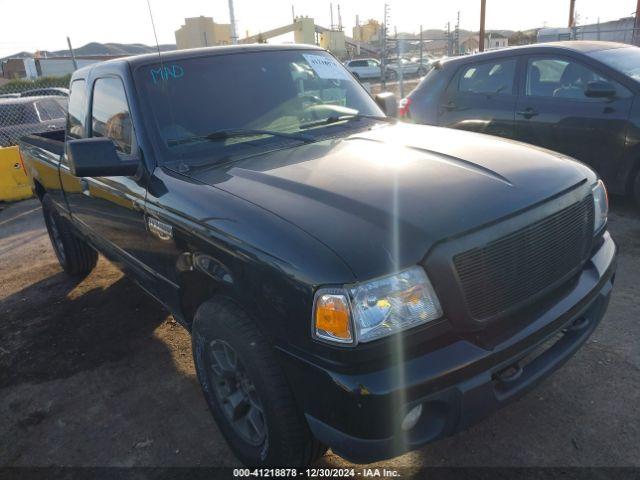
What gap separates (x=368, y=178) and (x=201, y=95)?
→ 127cm

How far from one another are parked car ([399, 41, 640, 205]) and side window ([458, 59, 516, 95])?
1 cm

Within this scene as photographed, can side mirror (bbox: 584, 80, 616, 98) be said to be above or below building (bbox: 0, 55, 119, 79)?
below

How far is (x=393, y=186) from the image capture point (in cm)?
213

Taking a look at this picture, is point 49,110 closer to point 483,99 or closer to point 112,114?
point 112,114

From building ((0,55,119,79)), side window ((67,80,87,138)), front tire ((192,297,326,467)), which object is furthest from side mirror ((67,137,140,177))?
building ((0,55,119,79))

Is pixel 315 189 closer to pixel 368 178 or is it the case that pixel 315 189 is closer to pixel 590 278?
pixel 368 178

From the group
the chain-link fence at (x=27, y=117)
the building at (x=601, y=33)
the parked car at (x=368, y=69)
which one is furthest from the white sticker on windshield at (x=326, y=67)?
the parked car at (x=368, y=69)

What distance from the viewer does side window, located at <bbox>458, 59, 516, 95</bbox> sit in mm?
5730

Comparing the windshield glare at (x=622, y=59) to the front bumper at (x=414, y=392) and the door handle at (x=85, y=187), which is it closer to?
the front bumper at (x=414, y=392)

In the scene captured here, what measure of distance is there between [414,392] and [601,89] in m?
4.40

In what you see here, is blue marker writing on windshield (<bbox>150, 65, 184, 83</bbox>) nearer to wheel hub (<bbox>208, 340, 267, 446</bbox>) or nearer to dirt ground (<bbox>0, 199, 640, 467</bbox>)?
Result: wheel hub (<bbox>208, 340, 267, 446</bbox>)

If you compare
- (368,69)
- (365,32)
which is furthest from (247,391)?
(365,32)

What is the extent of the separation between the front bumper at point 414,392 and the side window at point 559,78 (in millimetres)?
4003

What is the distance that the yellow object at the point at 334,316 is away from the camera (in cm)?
173
